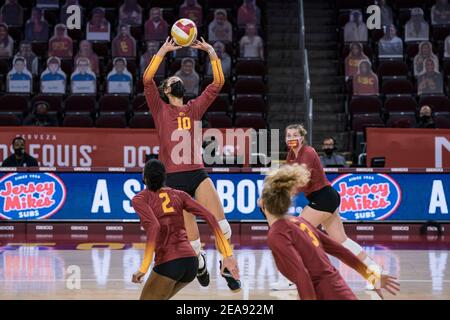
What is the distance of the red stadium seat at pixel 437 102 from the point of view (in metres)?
17.3

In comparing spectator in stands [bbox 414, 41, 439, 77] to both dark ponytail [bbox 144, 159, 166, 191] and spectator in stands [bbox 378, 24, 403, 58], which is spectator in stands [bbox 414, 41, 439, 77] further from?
dark ponytail [bbox 144, 159, 166, 191]

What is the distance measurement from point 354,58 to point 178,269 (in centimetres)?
1261

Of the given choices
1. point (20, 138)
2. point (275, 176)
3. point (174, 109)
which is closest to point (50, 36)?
point (20, 138)

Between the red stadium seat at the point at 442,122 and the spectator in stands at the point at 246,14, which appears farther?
the spectator in stands at the point at 246,14

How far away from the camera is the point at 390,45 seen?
1884 centimetres

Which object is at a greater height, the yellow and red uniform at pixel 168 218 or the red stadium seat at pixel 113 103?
the red stadium seat at pixel 113 103

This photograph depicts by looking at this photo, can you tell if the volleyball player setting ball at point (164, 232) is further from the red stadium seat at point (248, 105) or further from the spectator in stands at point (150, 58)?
the spectator in stands at point (150, 58)

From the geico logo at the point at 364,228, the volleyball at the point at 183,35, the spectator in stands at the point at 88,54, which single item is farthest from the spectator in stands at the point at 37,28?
the volleyball at the point at 183,35

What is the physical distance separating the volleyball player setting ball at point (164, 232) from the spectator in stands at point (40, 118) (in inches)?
369

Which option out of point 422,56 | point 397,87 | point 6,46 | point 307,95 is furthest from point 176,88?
point 6,46

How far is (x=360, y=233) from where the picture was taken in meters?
13.9

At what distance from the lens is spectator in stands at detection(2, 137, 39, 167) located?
14.3 m
